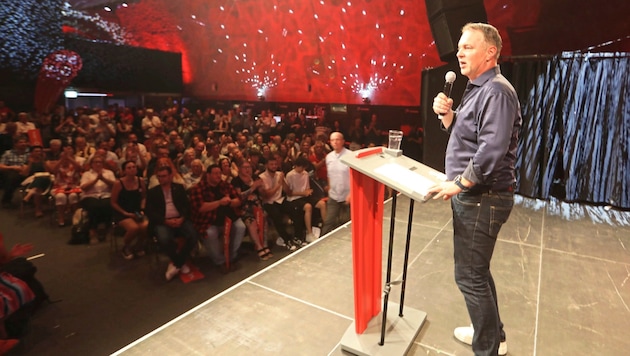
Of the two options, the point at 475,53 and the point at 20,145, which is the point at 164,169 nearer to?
the point at 20,145

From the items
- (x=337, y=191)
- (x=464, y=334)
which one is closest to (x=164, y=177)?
(x=337, y=191)

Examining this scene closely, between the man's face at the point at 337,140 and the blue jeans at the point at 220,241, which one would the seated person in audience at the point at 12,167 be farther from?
the man's face at the point at 337,140

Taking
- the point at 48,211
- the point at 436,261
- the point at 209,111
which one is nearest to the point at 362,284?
the point at 436,261

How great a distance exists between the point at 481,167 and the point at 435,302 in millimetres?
1179

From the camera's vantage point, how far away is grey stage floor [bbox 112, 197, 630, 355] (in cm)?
183

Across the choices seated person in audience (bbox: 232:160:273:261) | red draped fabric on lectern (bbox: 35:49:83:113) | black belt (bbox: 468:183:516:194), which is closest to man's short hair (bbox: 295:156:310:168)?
seated person in audience (bbox: 232:160:273:261)

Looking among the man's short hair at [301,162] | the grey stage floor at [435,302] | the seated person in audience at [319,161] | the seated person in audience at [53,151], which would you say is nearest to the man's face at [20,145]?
the seated person in audience at [53,151]

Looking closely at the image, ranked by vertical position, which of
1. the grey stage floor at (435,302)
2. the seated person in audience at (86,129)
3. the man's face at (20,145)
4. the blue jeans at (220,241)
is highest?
the seated person in audience at (86,129)

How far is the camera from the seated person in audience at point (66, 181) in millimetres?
2209

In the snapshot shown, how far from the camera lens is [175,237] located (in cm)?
345

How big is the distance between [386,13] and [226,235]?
4.04 meters

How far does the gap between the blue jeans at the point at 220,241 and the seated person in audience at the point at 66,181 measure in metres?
1.43

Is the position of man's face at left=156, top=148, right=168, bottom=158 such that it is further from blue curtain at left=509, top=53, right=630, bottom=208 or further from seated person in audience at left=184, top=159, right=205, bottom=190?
blue curtain at left=509, top=53, right=630, bottom=208

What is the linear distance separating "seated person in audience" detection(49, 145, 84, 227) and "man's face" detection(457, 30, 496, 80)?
2.21 meters
